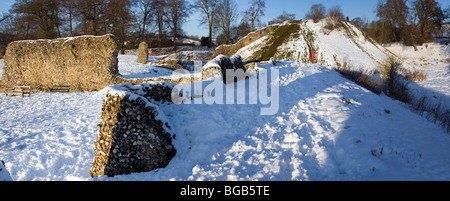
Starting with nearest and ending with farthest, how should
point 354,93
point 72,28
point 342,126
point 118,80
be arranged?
point 342,126, point 354,93, point 118,80, point 72,28

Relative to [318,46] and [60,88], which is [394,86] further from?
[60,88]

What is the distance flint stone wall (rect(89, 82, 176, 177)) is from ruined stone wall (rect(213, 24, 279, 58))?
23.2 metres

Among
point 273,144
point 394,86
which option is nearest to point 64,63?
point 273,144

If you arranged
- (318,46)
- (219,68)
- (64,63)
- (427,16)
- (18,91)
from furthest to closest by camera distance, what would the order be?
(427,16) → (318,46) → (64,63) → (18,91) → (219,68)

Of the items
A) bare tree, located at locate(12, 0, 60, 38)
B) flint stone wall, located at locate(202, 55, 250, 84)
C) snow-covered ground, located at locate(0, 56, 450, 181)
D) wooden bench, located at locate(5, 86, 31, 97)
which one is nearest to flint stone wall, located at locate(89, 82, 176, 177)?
snow-covered ground, located at locate(0, 56, 450, 181)

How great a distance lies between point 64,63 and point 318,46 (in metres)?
22.8

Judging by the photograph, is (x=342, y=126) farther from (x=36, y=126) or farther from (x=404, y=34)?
(x=404, y=34)

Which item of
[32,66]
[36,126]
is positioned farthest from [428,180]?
[32,66]

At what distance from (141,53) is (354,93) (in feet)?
67.5

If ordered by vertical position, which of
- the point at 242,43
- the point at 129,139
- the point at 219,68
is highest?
the point at 242,43

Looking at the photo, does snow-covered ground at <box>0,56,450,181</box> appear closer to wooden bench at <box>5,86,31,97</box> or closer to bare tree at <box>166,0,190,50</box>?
wooden bench at <box>5,86,31,97</box>

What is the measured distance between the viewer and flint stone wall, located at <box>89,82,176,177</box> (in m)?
3.54

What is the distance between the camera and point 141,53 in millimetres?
21969

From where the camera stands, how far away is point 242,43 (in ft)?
88.7
